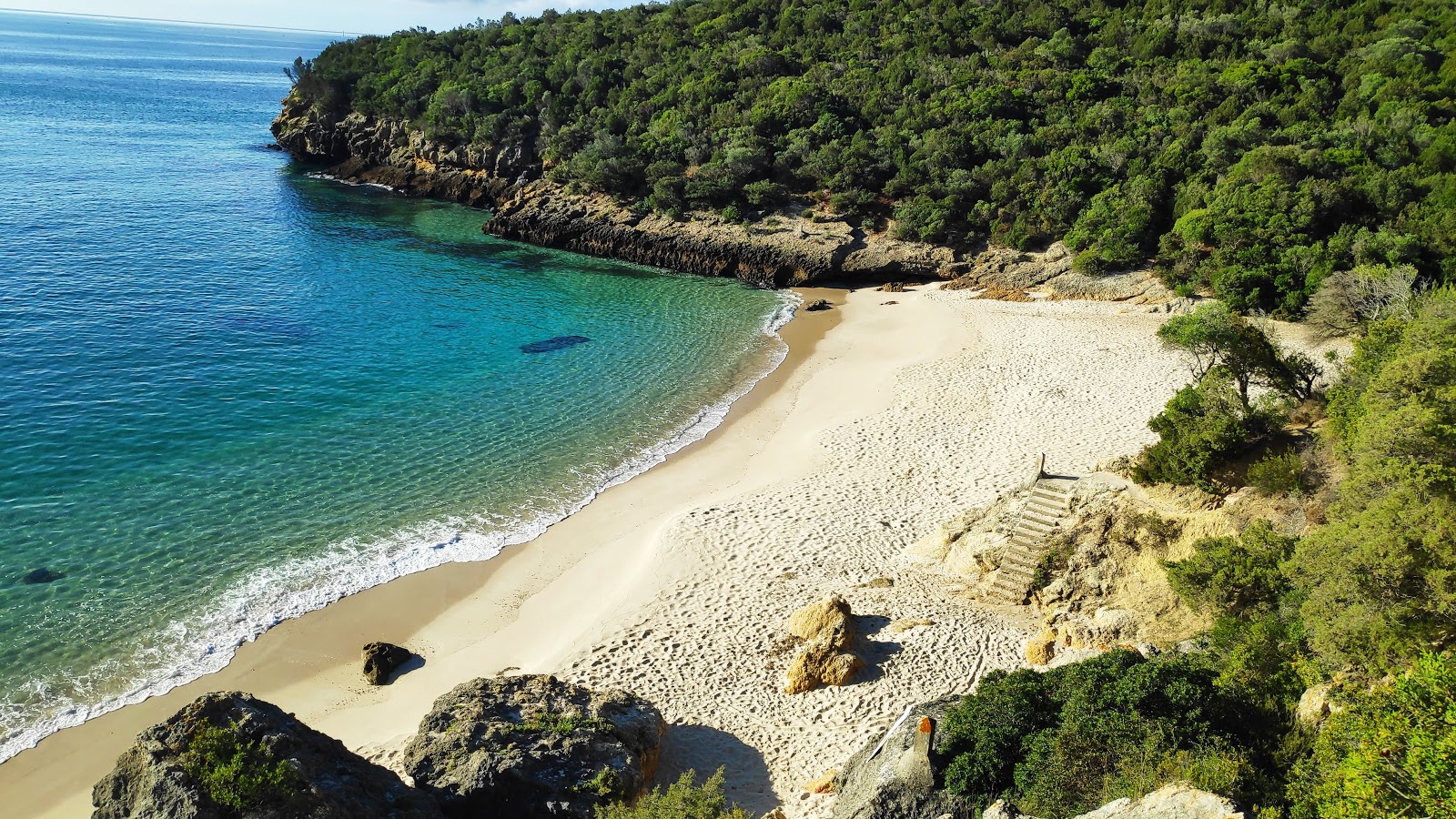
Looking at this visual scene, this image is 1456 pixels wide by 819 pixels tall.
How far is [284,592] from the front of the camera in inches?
726

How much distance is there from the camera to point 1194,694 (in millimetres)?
10406

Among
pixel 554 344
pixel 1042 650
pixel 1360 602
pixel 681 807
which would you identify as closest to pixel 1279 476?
pixel 1042 650

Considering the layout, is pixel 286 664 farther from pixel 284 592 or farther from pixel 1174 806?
pixel 1174 806

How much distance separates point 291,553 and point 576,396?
11.5 metres

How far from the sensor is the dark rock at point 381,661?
16.2 m

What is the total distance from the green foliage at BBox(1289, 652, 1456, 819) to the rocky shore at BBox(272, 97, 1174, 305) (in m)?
32.2

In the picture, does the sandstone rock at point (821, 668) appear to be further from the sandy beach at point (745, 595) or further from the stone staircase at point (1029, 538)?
the stone staircase at point (1029, 538)

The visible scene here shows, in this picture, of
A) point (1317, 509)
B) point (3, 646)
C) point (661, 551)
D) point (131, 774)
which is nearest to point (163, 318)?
point (3, 646)

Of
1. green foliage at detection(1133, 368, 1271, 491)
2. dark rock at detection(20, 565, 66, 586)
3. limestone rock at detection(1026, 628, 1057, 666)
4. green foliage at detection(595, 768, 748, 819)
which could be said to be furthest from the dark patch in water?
green foliage at detection(595, 768, 748, 819)

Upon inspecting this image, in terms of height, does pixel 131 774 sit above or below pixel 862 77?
below

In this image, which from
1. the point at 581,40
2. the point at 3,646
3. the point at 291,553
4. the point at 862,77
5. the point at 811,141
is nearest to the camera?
the point at 3,646

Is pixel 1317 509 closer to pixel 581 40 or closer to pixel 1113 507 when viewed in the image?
pixel 1113 507

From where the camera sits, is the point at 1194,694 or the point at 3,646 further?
the point at 3,646

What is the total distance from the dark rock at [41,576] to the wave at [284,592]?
11.3 ft
